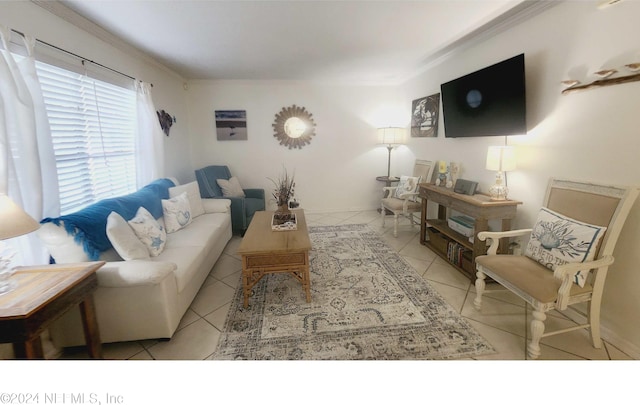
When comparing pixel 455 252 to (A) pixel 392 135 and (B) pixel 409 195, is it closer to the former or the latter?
(B) pixel 409 195

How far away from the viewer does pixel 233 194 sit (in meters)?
4.25

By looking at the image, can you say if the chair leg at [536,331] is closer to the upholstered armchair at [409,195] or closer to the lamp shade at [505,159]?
the lamp shade at [505,159]

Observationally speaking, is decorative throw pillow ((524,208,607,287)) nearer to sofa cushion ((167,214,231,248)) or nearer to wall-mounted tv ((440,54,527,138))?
wall-mounted tv ((440,54,527,138))

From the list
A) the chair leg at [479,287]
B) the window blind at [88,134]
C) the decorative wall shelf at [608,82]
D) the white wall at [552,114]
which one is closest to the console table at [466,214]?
the white wall at [552,114]

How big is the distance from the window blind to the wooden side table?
929mm

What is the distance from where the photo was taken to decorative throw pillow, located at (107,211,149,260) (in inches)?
72.1

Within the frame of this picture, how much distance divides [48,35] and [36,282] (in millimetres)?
1889

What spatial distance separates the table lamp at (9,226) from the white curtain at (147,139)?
1.94 meters

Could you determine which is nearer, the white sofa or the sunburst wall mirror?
the white sofa

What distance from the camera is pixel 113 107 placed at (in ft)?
9.11

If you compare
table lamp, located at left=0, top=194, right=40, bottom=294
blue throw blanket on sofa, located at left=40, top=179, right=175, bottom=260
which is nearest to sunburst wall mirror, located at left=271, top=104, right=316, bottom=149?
blue throw blanket on sofa, located at left=40, top=179, right=175, bottom=260

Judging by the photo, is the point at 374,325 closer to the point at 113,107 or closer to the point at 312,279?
the point at 312,279
